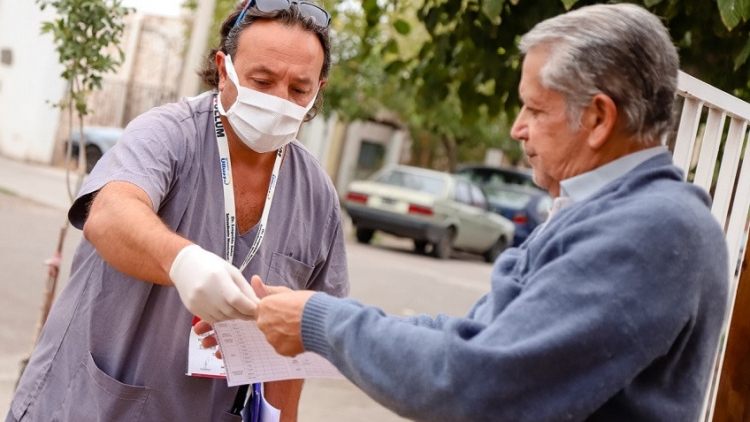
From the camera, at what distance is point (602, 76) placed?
1.71 m

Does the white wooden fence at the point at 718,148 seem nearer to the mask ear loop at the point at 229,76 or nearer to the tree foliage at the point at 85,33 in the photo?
the mask ear loop at the point at 229,76

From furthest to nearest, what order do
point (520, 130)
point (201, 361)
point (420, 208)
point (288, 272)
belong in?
1. point (420, 208)
2. point (288, 272)
3. point (201, 361)
4. point (520, 130)

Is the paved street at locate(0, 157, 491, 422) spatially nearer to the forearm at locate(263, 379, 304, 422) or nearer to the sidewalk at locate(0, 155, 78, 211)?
the sidewalk at locate(0, 155, 78, 211)

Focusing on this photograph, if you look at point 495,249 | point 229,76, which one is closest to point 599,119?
point 229,76

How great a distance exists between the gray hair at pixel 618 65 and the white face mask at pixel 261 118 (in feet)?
3.33

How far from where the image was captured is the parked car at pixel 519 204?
19.3 meters

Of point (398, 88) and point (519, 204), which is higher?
point (398, 88)

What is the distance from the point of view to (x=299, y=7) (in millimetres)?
2715

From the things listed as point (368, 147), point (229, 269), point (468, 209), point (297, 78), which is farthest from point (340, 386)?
point (368, 147)

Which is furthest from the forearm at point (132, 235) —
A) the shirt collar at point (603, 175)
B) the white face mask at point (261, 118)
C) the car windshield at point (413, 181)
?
the car windshield at point (413, 181)

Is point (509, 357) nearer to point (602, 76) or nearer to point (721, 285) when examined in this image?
point (721, 285)

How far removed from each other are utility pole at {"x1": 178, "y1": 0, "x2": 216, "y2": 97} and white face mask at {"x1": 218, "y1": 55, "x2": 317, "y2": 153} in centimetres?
539

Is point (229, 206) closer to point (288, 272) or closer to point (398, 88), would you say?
point (288, 272)

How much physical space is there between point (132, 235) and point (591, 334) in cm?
105
